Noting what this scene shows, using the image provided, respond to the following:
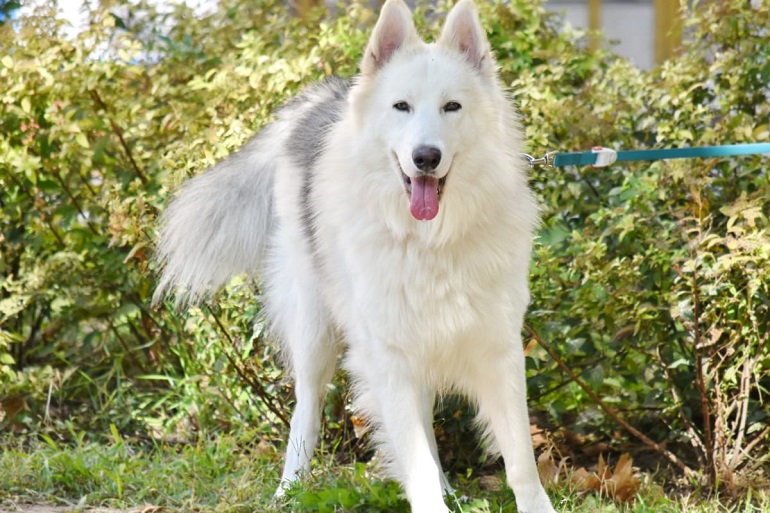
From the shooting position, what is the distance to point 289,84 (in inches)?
186

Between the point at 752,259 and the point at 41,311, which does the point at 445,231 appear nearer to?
the point at 752,259

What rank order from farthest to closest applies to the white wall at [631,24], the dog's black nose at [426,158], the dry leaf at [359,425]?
the white wall at [631,24] → the dry leaf at [359,425] → the dog's black nose at [426,158]

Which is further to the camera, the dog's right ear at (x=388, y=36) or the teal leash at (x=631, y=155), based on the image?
the teal leash at (x=631, y=155)

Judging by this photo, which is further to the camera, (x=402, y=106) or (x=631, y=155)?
(x=631, y=155)

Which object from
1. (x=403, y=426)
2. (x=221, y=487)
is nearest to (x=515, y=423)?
(x=403, y=426)

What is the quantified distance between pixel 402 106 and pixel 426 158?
273 mm

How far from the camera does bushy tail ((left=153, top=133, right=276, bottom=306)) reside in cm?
438

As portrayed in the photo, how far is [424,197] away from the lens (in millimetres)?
3232

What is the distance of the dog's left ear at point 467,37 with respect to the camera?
3449 millimetres

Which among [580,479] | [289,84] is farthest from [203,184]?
[580,479]

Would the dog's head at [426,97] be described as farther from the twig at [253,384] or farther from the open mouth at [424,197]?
the twig at [253,384]

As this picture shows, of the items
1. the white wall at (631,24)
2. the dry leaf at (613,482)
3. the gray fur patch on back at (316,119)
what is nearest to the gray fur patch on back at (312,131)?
the gray fur patch on back at (316,119)

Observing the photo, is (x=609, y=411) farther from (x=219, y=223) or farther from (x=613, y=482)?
(x=219, y=223)

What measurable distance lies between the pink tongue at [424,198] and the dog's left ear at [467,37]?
1.66 ft
